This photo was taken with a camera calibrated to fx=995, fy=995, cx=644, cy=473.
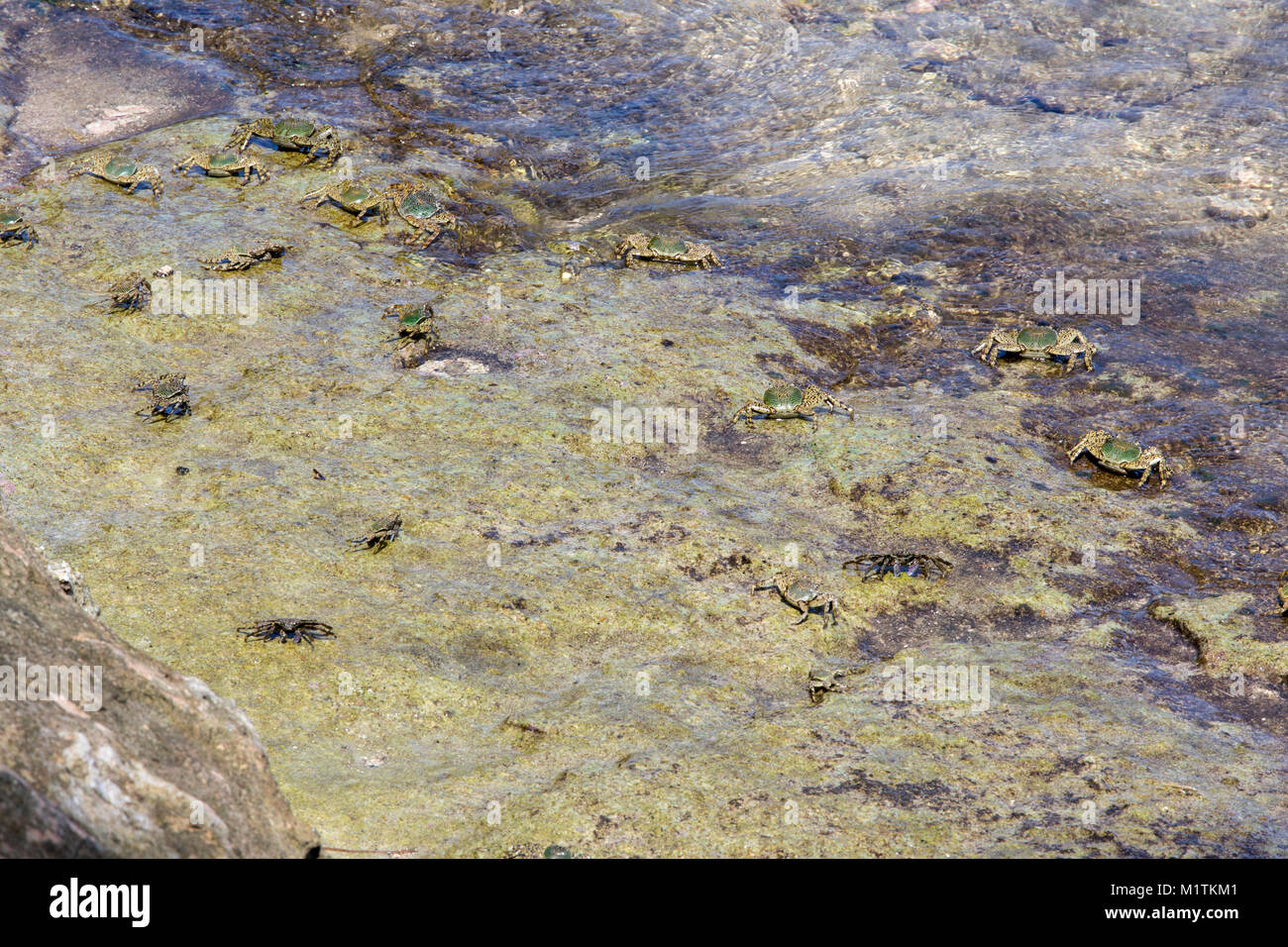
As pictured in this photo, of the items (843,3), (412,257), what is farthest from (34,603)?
(843,3)

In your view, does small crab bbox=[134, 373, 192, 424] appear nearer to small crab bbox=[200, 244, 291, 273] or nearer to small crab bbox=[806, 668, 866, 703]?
small crab bbox=[200, 244, 291, 273]

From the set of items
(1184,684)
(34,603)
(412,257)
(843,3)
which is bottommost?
(1184,684)

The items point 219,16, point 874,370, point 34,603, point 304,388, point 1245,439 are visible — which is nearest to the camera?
point 34,603

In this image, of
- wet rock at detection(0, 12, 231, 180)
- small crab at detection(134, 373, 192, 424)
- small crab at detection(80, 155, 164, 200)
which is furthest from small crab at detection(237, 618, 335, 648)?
wet rock at detection(0, 12, 231, 180)

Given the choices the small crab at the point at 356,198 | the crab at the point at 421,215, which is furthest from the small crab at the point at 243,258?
the crab at the point at 421,215

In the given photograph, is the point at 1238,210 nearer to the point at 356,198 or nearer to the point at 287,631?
the point at 356,198

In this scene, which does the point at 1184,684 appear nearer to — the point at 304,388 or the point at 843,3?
the point at 304,388
